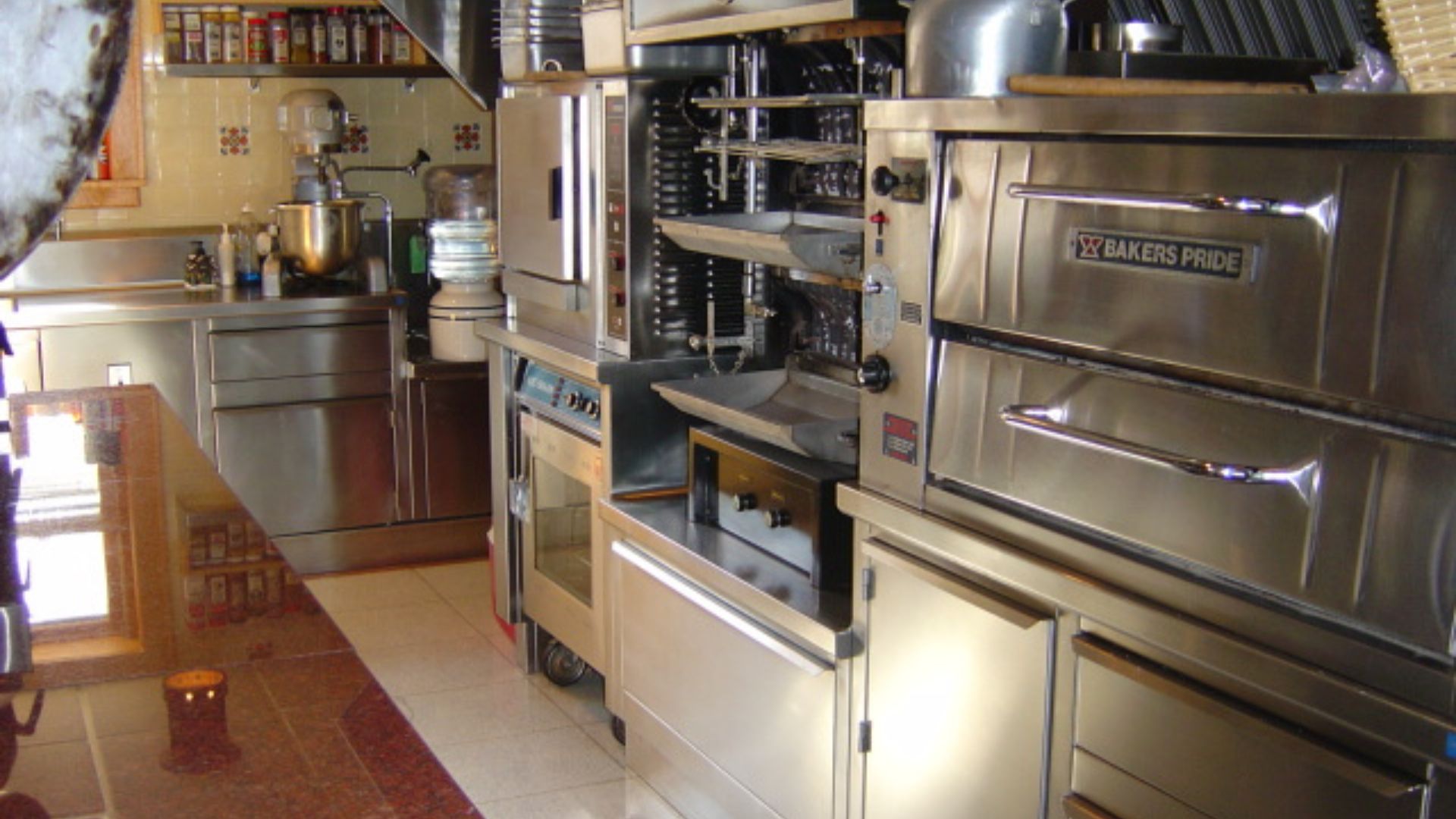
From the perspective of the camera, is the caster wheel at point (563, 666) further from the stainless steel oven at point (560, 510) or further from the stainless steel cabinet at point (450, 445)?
the stainless steel cabinet at point (450, 445)

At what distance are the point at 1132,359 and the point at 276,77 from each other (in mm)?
4822

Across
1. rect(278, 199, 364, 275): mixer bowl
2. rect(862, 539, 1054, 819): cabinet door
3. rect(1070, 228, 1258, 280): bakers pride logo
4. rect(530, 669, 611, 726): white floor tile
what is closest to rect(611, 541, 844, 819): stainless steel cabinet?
rect(862, 539, 1054, 819): cabinet door

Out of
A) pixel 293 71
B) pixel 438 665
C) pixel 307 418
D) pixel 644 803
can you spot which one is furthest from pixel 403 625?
pixel 293 71

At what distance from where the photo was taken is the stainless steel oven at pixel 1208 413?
1.66m

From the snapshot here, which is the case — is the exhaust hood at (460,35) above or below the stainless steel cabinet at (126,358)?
above

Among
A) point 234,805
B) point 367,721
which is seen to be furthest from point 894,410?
point 234,805

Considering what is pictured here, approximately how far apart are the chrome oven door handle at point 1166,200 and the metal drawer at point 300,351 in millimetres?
3778

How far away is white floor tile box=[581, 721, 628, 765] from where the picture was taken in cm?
406

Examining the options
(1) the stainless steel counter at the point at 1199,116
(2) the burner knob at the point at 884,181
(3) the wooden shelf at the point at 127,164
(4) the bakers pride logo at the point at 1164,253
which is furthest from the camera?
(3) the wooden shelf at the point at 127,164

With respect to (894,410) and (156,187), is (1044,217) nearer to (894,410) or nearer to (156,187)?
(894,410)

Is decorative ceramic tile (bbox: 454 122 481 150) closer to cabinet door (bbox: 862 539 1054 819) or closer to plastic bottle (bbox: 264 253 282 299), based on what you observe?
plastic bottle (bbox: 264 253 282 299)

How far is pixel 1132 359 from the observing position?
207 cm

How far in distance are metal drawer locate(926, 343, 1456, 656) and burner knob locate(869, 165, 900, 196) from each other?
0.98 ft

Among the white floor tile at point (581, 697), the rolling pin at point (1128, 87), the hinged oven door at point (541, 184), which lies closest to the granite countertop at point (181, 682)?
the rolling pin at point (1128, 87)
